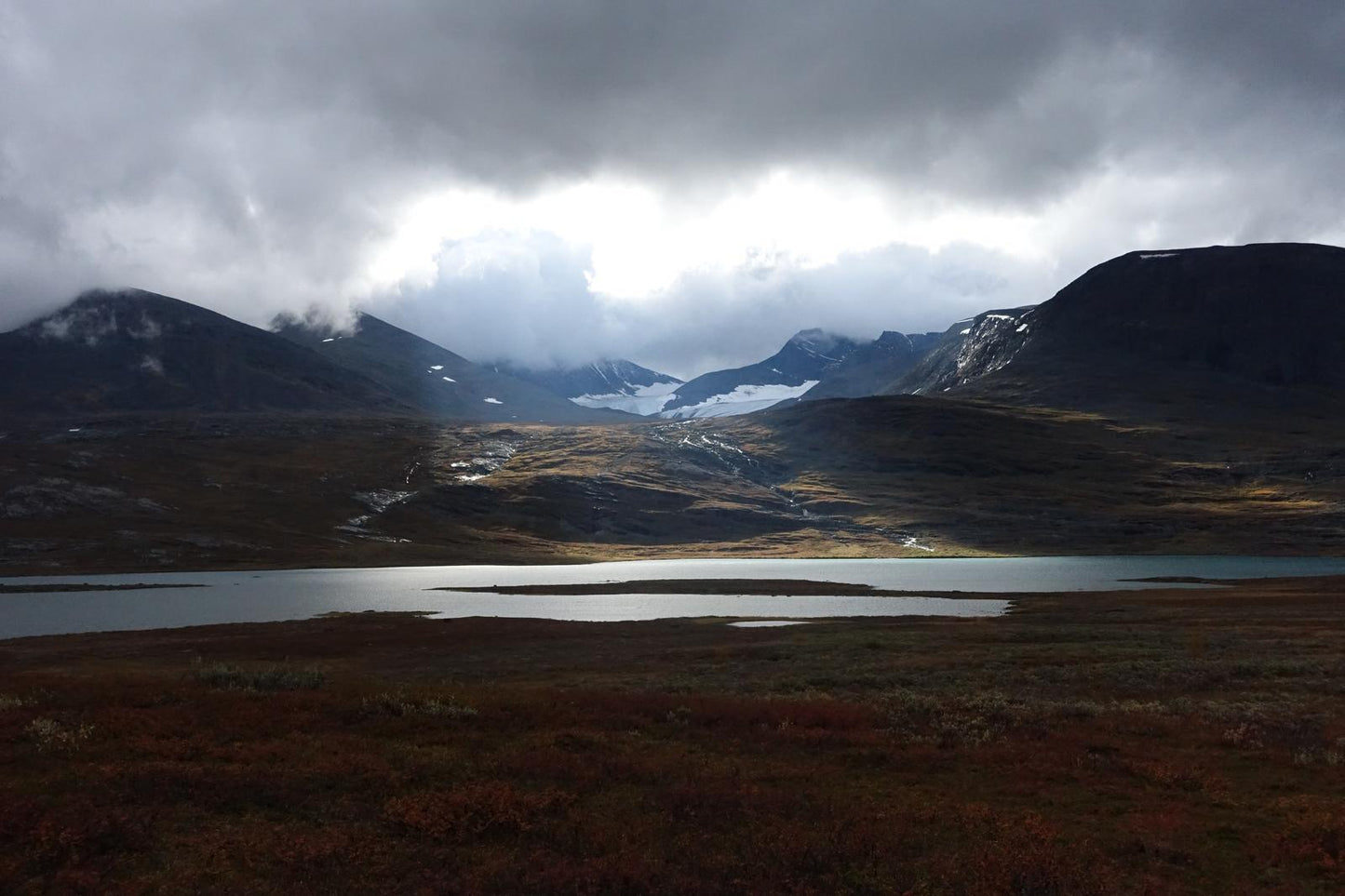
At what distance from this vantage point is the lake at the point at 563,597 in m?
93.2

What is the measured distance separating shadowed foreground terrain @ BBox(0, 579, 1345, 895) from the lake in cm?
5300

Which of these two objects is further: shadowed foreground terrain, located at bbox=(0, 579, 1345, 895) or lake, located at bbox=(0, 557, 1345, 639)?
lake, located at bbox=(0, 557, 1345, 639)

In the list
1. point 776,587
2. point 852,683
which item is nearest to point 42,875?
point 852,683

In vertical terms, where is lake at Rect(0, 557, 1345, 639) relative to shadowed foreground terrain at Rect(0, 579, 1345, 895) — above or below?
below

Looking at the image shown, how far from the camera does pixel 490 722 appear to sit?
1135 inches

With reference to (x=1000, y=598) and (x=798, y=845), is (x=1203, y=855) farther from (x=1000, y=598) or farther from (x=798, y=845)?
(x=1000, y=598)

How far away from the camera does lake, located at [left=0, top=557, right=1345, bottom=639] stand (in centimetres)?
9319

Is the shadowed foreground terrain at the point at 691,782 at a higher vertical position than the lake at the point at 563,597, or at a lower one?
higher

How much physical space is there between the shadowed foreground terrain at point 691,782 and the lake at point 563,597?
52997 millimetres

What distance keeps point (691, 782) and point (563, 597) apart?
9672cm

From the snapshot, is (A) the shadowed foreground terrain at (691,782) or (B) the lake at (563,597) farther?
(B) the lake at (563,597)

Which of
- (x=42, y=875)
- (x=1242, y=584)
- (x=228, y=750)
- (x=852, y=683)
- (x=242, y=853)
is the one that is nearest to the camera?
(x=42, y=875)

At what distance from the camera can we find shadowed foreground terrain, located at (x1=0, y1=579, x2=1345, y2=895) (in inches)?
654

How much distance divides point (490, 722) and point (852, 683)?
19.6m
